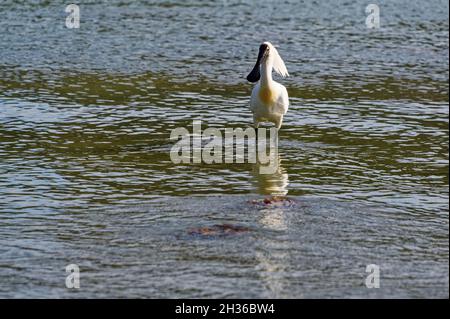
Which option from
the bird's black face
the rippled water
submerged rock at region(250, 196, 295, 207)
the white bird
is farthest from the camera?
the bird's black face

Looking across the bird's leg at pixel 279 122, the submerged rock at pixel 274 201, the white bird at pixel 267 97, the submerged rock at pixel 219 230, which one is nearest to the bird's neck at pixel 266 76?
the white bird at pixel 267 97

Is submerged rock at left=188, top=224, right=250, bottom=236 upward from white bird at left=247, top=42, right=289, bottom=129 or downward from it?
downward

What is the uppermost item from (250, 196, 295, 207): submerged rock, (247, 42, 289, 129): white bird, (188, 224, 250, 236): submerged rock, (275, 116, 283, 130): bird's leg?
(247, 42, 289, 129): white bird

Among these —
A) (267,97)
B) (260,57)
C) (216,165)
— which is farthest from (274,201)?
(260,57)

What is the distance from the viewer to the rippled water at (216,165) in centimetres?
767

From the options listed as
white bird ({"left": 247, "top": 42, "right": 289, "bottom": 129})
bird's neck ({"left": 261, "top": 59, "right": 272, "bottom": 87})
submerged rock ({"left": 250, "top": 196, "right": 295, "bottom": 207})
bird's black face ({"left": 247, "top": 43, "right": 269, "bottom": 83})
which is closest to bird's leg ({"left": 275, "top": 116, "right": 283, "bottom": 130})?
Answer: white bird ({"left": 247, "top": 42, "right": 289, "bottom": 129})

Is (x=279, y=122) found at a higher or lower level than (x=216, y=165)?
higher

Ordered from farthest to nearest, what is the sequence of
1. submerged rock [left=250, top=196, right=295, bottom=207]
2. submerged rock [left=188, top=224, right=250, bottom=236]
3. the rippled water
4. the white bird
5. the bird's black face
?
1. the bird's black face
2. the white bird
3. submerged rock [left=250, top=196, right=295, bottom=207]
4. submerged rock [left=188, top=224, right=250, bottom=236]
5. the rippled water

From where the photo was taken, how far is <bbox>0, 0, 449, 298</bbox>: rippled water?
25.2 ft

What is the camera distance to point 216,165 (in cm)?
1061

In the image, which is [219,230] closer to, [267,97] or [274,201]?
[274,201]

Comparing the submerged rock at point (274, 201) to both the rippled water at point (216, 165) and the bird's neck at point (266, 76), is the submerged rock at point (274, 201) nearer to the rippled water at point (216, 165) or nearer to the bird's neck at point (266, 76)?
the rippled water at point (216, 165)

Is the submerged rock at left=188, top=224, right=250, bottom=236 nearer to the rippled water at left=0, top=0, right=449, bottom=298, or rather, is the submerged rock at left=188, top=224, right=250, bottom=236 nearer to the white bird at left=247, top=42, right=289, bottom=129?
the rippled water at left=0, top=0, right=449, bottom=298

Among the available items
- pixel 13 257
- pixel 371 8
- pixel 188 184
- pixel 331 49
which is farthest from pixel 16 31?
pixel 13 257
